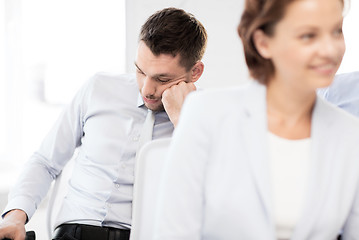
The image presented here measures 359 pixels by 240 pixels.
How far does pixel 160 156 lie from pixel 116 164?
0.50 meters

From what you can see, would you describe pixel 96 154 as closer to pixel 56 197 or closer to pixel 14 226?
pixel 56 197

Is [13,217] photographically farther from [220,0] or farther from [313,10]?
[220,0]

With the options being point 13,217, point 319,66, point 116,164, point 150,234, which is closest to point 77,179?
point 116,164

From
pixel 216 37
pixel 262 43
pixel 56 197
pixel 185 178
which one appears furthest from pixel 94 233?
pixel 216 37

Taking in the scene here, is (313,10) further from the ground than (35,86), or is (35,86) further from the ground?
(313,10)

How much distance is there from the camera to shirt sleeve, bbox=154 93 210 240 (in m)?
1.24

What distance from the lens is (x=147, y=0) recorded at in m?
3.05

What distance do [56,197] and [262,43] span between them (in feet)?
3.44

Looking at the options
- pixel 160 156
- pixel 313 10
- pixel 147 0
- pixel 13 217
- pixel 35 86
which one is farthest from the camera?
pixel 35 86

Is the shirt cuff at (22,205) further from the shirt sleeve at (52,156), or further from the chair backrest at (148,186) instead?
the chair backrest at (148,186)

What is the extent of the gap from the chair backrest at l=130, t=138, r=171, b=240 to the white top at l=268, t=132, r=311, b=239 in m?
0.33

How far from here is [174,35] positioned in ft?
6.24

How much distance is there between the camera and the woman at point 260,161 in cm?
123

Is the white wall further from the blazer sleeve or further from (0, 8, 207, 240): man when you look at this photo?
the blazer sleeve
